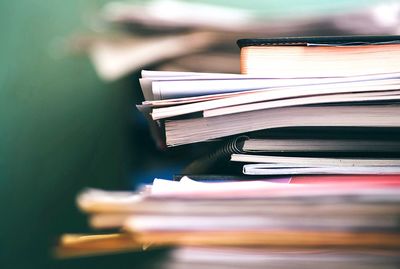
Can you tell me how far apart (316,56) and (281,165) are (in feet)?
0.41

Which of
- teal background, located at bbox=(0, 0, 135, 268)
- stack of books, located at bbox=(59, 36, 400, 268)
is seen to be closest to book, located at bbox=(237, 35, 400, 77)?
stack of books, located at bbox=(59, 36, 400, 268)

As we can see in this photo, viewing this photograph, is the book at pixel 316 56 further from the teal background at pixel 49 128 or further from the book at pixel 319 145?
the teal background at pixel 49 128

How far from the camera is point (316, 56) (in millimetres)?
551

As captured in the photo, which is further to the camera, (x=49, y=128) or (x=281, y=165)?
(x=49, y=128)

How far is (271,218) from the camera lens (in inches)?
15.6

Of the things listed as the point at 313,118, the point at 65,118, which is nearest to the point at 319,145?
the point at 313,118

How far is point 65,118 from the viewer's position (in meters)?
0.78

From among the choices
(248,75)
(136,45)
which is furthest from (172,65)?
(248,75)

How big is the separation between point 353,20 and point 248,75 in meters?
0.16

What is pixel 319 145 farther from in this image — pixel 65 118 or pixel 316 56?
pixel 65 118

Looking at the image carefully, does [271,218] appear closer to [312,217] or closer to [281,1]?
[312,217]

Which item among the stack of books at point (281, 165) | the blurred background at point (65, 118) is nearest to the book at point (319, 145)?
the stack of books at point (281, 165)

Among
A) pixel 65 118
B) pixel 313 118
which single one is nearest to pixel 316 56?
pixel 313 118

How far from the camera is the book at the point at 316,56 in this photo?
54 cm
